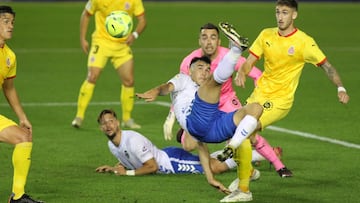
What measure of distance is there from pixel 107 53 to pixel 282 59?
209 inches

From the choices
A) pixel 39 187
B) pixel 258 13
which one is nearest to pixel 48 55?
pixel 258 13

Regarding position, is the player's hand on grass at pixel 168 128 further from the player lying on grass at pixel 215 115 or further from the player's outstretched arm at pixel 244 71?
the player's outstretched arm at pixel 244 71

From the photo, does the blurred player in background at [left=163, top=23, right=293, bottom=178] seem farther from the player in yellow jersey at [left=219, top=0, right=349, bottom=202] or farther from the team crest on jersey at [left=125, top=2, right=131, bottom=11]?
the team crest on jersey at [left=125, top=2, right=131, bottom=11]

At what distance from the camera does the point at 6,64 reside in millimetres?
12102

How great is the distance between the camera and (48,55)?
2934cm

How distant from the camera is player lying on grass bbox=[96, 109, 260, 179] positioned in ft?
44.8

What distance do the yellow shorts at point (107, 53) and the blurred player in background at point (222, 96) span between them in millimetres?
3863

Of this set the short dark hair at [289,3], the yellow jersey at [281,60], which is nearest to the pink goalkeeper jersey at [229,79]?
the yellow jersey at [281,60]

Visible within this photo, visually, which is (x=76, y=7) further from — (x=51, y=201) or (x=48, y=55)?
(x=51, y=201)

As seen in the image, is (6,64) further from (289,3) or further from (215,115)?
Answer: (289,3)

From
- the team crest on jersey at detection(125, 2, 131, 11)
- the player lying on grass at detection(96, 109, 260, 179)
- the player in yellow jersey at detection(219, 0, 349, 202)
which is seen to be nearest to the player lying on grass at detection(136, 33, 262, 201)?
the player lying on grass at detection(96, 109, 260, 179)

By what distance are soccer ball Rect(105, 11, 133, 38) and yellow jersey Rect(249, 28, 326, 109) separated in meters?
3.89

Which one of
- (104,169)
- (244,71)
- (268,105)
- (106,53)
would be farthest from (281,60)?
(106,53)

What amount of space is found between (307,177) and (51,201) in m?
3.55
